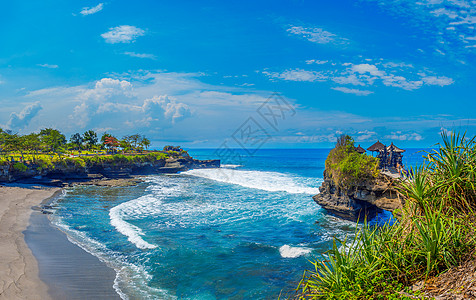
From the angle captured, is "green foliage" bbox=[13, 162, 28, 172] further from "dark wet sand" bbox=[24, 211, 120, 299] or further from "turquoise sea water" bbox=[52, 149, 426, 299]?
"dark wet sand" bbox=[24, 211, 120, 299]

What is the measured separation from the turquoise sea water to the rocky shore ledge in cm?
1236

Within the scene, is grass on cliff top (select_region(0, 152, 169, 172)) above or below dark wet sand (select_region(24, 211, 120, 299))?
above

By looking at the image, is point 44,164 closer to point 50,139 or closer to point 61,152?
point 61,152

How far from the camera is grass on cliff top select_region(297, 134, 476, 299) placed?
482cm

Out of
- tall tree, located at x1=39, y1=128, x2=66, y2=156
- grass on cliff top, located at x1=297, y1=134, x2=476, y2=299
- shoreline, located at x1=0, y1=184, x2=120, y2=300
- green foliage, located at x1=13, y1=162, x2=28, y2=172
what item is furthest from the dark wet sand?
tall tree, located at x1=39, y1=128, x2=66, y2=156

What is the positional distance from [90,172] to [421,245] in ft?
187

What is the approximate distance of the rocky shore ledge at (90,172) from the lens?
128 feet

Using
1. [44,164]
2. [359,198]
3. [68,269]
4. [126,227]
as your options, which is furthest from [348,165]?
[44,164]

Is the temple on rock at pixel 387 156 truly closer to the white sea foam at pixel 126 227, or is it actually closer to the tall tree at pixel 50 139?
the white sea foam at pixel 126 227

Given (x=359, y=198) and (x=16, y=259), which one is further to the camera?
(x=359, y=198)

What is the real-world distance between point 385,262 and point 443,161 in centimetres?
290

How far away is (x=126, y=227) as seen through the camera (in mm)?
20172

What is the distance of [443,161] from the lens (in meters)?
6.10

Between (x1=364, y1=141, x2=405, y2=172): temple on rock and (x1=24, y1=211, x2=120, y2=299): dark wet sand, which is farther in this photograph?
(x1=364, y1=141, x2=405, y2=172): temple on rock
